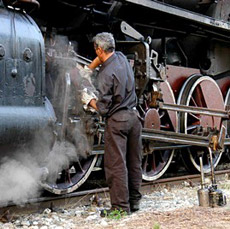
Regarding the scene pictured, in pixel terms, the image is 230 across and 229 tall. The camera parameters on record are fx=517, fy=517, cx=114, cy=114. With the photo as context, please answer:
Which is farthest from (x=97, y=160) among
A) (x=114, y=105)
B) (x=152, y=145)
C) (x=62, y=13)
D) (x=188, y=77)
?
(x=188, y=77)

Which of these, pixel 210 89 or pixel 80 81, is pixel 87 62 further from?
pixel 210 89

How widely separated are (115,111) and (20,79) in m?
1.02

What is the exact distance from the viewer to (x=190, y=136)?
6.30 metres

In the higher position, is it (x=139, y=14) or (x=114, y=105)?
(x=139, y=14)

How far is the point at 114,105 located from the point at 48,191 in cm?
113

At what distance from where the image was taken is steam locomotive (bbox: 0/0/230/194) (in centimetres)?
381

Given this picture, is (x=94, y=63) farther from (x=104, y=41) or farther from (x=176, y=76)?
(x=176, y=76)

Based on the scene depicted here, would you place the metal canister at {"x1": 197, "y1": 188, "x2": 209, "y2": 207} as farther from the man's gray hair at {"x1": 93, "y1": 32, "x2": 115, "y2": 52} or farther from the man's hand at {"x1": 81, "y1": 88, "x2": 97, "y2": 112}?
the man's gray hair at {"x1": 93, "y1": 32, "x2": 115, "y2": 52}

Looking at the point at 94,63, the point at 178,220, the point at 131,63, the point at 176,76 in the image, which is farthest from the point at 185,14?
the point at 178,220

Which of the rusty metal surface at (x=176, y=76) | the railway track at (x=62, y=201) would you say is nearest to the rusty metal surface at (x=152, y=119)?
the railway track at (x=62, y=201)

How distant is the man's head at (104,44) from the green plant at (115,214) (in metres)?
1.31

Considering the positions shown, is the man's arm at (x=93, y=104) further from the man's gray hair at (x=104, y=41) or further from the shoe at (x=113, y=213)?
the shoe at (x=113, y=213)

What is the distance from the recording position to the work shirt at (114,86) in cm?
436

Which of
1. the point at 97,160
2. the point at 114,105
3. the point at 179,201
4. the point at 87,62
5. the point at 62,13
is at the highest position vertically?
the point at 62,13
